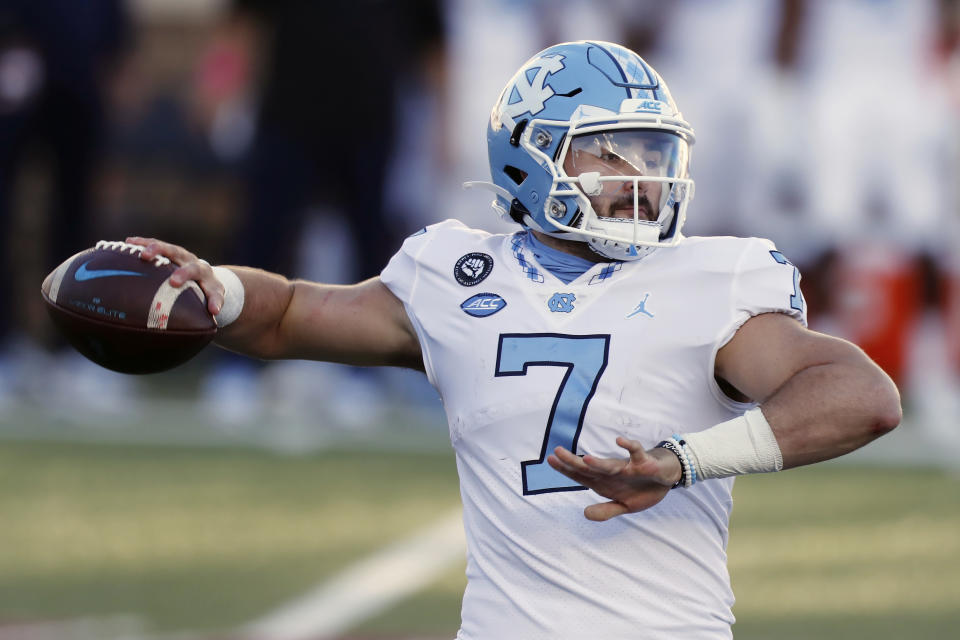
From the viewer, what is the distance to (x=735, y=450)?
281 centimetres

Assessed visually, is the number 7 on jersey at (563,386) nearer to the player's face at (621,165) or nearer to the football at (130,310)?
the player's face at (621,165)

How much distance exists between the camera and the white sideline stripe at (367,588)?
5.29 meters

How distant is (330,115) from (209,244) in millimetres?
3131

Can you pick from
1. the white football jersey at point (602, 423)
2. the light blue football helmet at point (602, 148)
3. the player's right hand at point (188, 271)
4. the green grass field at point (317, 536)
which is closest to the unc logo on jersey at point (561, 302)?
the white football jersey at point (602, 423)

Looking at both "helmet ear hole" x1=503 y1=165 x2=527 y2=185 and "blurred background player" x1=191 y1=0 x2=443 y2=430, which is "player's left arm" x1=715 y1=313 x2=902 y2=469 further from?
"blurred background player" x1=191 y1=0 x2=443 y2=430

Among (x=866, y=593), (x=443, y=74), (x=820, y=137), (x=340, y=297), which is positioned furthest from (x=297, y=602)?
(x=820, y=137)

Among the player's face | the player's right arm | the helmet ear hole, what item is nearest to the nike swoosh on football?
the player's right arm

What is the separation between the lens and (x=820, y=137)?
966cm

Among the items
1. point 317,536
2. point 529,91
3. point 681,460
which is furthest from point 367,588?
point 681,460

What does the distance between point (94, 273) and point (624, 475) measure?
115 centimetres

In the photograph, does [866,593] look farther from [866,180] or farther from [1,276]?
[1,276]

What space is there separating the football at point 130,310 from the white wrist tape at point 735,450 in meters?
1.01

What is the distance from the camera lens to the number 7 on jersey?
301 centimetres

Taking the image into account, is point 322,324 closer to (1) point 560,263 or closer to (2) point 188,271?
(2) point 188,271
